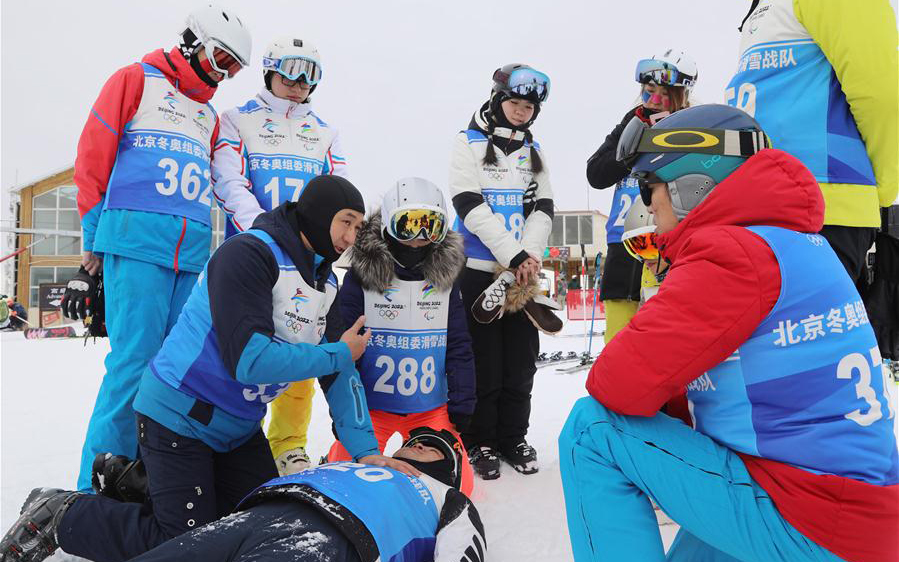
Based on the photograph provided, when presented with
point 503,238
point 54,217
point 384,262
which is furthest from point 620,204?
point 54,217

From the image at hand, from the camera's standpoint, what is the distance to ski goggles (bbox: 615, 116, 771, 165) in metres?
1.52

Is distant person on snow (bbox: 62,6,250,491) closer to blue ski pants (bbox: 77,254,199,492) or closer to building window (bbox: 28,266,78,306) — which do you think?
blue ski pants (bbox: 77,254,199,492)

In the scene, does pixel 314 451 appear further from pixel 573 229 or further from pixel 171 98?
pixel 573 229

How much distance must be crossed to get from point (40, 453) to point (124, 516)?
6.73 feet

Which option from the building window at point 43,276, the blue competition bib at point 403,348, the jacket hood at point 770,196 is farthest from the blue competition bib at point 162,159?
the building window at point 43,276

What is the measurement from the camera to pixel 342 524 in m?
1.59

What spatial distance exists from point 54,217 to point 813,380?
2577cm

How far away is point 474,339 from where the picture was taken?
3.40m

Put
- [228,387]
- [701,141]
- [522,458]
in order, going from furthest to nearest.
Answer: [522,458], [228,387], [701,141]

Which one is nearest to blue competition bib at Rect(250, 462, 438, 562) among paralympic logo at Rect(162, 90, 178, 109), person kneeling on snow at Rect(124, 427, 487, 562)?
person kneeling on snow at Rect(124, 427, 487, 562)

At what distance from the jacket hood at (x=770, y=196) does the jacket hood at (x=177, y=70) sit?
2.59m

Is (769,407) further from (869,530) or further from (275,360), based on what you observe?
(275,360)

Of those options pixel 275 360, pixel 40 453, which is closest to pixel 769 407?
pixel 275 360

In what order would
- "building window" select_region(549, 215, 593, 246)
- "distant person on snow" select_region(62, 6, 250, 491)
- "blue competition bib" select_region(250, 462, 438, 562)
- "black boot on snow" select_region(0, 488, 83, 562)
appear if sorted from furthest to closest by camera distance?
"building window" select_region(549, 215, 593, 246) < "distant person on snow" select_region(62, 6, 250, 491) < "black boot on snow" select_region(0, 488, 83, 562) < "blue competition bib" select_region(250, 462, 438, 562)
